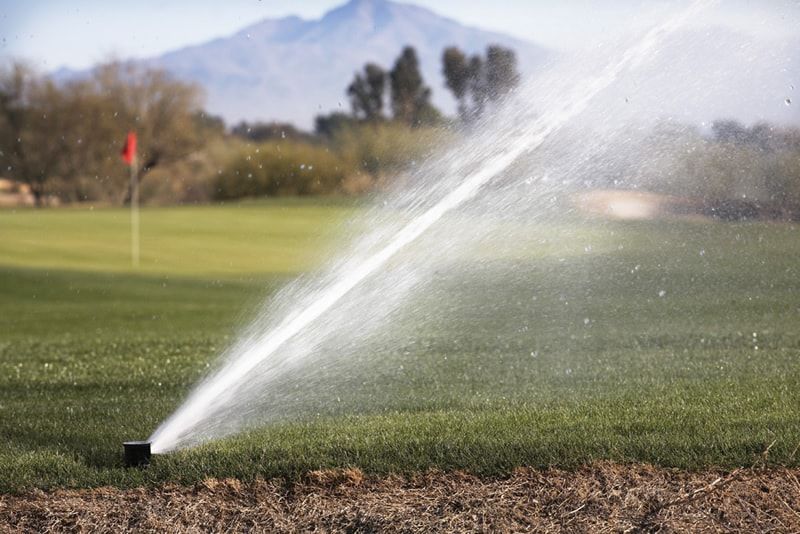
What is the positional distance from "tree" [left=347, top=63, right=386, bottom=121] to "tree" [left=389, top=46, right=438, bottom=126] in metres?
0.75

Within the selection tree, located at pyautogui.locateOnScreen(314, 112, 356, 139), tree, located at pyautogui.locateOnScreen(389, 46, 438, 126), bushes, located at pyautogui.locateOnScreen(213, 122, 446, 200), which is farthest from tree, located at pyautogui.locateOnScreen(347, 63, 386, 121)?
bushes, located at pyautogui.locateOnScreen(213, 122, 446, 200)

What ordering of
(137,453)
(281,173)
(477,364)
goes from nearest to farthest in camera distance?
(137,453), (477,364), (281,173)

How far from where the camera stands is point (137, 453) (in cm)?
470

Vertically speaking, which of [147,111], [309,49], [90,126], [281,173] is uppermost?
[309,49]

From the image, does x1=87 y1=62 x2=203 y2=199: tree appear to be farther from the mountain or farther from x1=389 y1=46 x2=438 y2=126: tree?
the mountain

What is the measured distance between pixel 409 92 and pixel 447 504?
50.1 m

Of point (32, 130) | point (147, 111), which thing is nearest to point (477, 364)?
point (32, 130)

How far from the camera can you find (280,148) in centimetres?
3941

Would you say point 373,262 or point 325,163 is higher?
point 325,163

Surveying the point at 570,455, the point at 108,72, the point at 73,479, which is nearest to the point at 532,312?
the point at 570,455

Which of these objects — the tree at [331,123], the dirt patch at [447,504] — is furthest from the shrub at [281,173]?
the dirt patch at [447,504]

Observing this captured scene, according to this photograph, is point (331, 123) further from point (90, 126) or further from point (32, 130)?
point (32, 130)

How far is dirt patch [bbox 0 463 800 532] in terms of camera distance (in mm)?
3994

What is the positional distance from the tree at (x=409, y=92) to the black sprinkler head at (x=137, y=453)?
38686 mm
